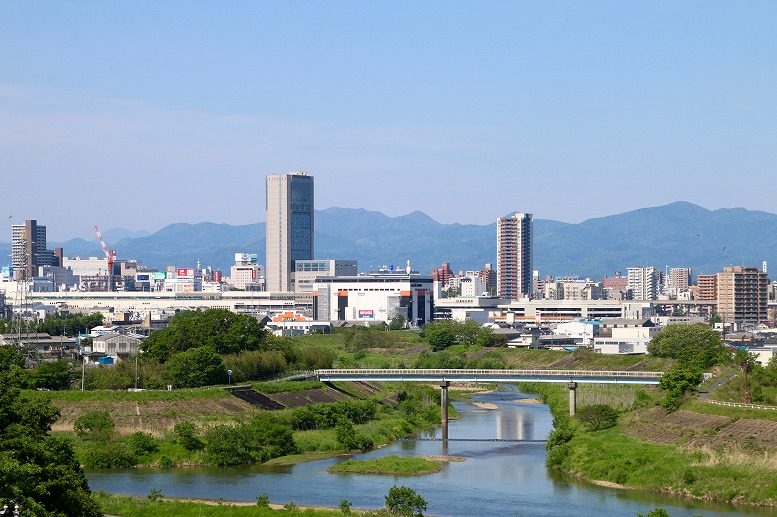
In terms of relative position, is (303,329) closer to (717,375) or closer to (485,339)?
(485,339)

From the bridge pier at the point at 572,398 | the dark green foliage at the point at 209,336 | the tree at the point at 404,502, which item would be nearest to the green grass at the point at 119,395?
the dark green foliage at the point at 209,336

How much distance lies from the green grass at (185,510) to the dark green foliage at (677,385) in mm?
25801

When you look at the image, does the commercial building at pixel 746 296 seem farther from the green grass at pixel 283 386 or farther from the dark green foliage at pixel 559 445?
the dark green foliage at pixel 559 445

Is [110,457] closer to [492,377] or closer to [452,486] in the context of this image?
[452,486]

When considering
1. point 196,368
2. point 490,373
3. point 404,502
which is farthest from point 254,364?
point 404,502

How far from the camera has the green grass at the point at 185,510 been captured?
4503cm

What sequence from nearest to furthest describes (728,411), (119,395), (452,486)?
(452,486)
(728,411)
(119,395)

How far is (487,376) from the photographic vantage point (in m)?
80.3

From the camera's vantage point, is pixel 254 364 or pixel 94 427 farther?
pixel 254 364

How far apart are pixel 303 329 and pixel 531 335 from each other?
2593 centimetres

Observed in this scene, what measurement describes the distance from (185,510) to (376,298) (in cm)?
12850

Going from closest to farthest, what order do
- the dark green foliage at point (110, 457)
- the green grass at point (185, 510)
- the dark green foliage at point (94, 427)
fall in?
the green grass at point (185, 510) → the dark green foliage at point (110, 457) → the dark green foliage at point (94, 427)

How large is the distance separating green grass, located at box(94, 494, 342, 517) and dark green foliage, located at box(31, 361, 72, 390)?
26.3 metres

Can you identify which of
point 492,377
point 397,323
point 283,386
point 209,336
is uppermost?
point 209,336
